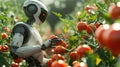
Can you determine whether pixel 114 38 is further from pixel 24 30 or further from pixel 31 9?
pixel 31 9

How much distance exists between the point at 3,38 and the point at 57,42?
928 millimetres

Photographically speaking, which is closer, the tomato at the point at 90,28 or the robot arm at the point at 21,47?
the tomato at the point at 90,28

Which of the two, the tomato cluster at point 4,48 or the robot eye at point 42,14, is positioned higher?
the robot eye at point 42,14

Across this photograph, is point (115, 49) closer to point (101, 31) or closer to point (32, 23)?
point (101, 31)

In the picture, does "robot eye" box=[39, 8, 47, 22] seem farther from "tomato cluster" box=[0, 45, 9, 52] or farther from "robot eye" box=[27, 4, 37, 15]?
"tomato cluster" box=[0, 45, 9, 52]

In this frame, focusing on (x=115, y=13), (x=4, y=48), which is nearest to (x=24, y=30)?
(x=4, y=48)

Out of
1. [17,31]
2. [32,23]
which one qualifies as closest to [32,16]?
[32,23]

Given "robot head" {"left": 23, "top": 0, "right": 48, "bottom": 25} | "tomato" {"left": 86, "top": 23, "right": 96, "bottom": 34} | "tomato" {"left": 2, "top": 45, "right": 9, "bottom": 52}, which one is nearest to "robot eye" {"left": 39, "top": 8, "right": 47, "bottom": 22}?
"robot head" {"left": 23, "top": 0, "right": 48, "bottom": 25}

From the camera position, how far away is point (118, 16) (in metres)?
1.38

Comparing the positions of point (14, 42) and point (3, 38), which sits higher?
point (3, 38)

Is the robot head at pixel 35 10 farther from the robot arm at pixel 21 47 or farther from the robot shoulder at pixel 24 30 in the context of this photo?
the robot arm at pixel 21 47

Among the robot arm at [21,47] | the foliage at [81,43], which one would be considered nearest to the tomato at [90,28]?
the foliage at [81,43]

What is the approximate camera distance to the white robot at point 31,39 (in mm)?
3658

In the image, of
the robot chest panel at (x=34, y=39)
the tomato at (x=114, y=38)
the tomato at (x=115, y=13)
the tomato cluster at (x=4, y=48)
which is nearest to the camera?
the tomato at (x=114, y=38)
